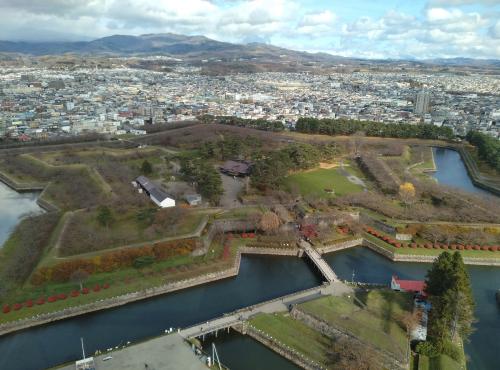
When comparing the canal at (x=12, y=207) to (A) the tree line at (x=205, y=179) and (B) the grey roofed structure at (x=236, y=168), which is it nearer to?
(A) the tree line at (x=205, y=179)

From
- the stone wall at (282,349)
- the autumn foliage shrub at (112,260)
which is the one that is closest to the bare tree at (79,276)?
the autumn foliage shrub at (112,260)

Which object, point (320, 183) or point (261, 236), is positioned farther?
point (320, 183)

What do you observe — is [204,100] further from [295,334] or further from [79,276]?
[295,334]

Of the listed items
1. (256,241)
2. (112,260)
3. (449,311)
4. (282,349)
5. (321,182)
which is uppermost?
(449,311)

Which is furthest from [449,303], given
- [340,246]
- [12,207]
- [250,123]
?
[250,123]

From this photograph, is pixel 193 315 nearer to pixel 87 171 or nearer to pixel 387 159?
pixel 87 171

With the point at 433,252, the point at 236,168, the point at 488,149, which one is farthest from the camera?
the point at 488,149

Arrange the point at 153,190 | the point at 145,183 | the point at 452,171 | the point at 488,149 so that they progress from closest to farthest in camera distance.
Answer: the point at 153,190 → the point at 145,183 → the point at 488,149 → the point at 452,171
